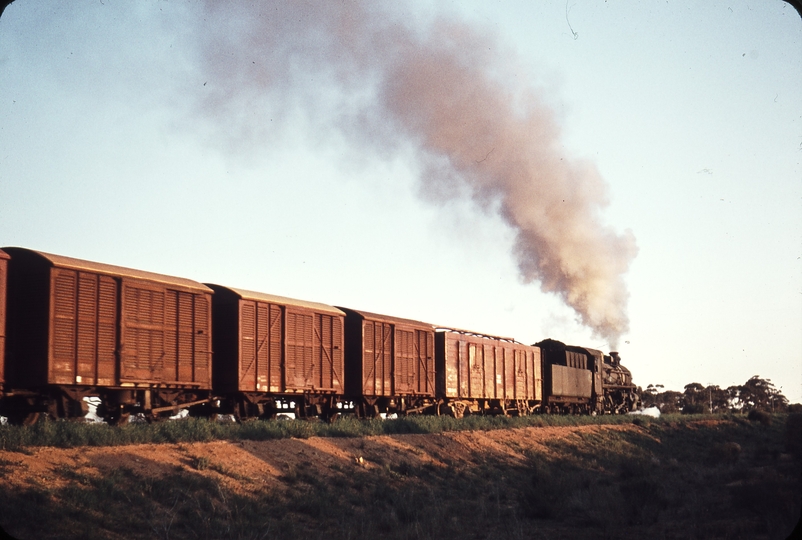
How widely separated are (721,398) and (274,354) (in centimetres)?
8723

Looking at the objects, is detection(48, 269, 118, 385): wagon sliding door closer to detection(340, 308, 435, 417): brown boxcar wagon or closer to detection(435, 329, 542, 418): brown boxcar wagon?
detection(340, 308, 435, 417): brown boxcar wagon

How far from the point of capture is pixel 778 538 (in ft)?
40.5

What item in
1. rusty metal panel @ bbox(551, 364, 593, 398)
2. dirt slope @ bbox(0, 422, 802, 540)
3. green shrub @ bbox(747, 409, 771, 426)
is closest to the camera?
dirt slope @ bbox(0, 422, 802, 540)

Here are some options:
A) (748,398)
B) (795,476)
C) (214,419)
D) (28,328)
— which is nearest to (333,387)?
(214,419)

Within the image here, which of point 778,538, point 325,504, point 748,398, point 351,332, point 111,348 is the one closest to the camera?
point 778,538

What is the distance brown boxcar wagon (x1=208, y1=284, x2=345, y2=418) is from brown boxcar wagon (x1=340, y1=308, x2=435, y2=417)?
1.04 meters

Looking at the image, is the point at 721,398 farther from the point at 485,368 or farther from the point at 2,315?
the point at 2,315

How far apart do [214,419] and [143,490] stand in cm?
751

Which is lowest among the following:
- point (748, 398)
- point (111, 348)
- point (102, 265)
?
point (748, 398)

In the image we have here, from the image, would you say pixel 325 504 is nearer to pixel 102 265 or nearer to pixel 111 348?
pixel 111 348

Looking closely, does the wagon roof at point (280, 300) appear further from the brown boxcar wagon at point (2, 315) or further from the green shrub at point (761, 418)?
the green shrub at point (761, 418)

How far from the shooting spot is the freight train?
53.4 feet

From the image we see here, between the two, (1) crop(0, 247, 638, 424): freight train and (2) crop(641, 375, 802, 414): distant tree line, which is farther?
(2) crop(641, 375, 802, 414): distant tree line

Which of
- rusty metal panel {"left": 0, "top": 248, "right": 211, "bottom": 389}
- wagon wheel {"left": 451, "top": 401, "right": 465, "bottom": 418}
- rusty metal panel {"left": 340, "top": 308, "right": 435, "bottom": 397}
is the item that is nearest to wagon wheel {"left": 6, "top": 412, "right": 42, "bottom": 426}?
rusty metal panel {"left": 0, "top": 248, "right": 211, "bottom": 389}
